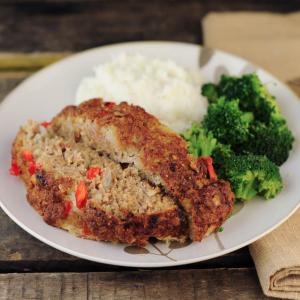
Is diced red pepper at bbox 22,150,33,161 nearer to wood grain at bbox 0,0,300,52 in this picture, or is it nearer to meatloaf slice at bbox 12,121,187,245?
meatloaf slice at bbox 12,121,187,245

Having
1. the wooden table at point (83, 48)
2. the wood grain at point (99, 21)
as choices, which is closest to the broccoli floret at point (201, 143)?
the wooden table at point (83, 48)

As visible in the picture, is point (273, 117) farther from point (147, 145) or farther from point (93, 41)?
point (93, 41)

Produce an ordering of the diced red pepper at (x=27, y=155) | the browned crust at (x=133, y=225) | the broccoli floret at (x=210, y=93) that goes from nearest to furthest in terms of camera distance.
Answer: the browned crust at (x=133, y=225)
the diced red pepper at (x=27, y=155)
the broccoli floret at (x=210, y=93)

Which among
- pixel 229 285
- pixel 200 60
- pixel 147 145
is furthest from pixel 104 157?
pixel 200 60

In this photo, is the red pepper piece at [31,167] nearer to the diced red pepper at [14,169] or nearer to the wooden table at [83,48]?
the diced red pepper at [14,169]

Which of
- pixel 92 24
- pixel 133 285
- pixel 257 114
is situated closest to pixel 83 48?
pixel 92 24

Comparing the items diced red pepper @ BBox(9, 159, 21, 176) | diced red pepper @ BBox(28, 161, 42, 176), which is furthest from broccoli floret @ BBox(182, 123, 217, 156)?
diced red pepper @ BBox(9, 159, 21, 176)

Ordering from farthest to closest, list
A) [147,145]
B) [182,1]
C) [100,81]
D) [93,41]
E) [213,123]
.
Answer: [182,1] < [93,41] < [100,81] < [213,123] < [147,145]
